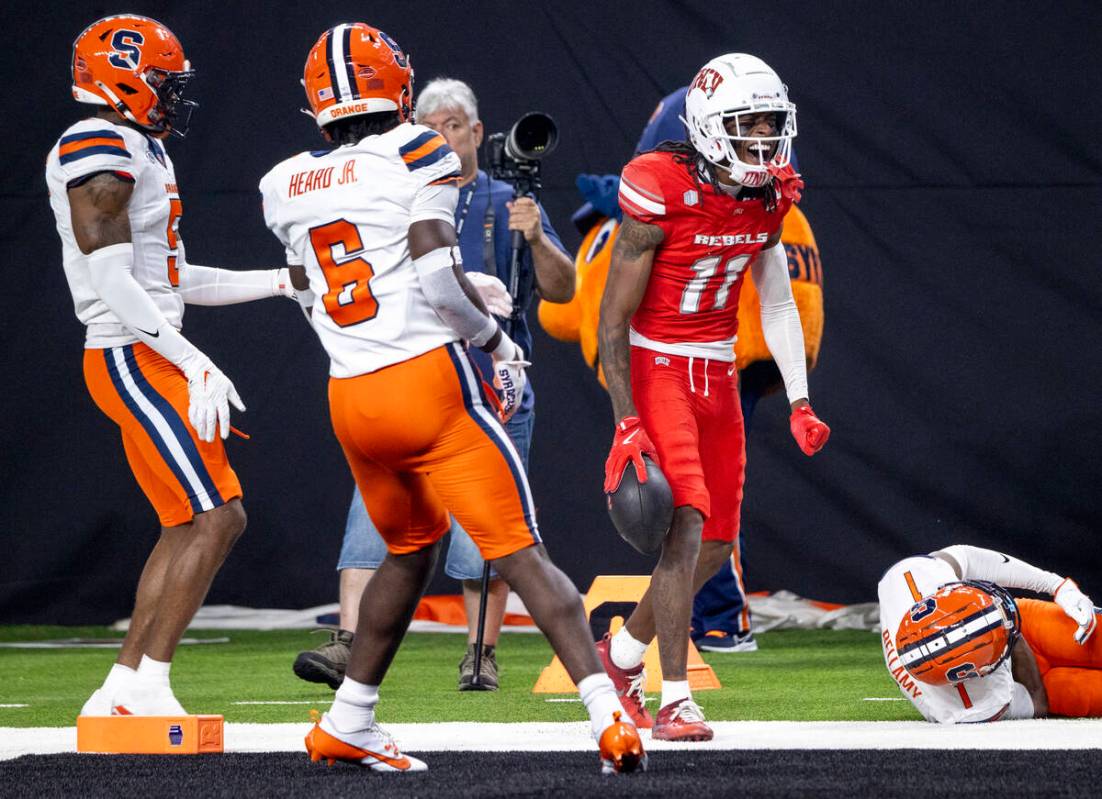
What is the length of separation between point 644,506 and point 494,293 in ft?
4.33

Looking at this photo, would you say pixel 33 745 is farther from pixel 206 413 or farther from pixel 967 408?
pixel 967 408

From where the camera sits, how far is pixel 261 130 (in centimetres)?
741

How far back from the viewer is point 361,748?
3.10 metres

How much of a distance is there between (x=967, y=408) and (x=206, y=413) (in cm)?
435

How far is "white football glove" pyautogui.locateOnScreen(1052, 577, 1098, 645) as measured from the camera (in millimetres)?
3932

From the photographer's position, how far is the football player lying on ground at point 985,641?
12.2 ft

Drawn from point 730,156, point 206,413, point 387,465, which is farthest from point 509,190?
point 387,465

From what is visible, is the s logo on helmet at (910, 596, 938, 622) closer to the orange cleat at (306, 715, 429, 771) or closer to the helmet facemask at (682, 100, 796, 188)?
the helmet facemask at (682, 100, 796, 188)

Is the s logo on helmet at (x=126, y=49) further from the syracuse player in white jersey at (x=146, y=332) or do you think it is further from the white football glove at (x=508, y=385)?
the white football glove at (x=508, y=385)

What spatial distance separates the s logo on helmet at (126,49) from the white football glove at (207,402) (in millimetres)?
775

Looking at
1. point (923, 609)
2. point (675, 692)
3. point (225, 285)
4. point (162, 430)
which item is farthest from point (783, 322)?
point (162, 430)

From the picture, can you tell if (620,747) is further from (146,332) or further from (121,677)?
(146,332)

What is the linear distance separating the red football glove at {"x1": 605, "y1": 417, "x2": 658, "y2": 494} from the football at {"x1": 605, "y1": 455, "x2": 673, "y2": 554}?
0.01 metres

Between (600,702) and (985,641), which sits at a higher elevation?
(600,702)
